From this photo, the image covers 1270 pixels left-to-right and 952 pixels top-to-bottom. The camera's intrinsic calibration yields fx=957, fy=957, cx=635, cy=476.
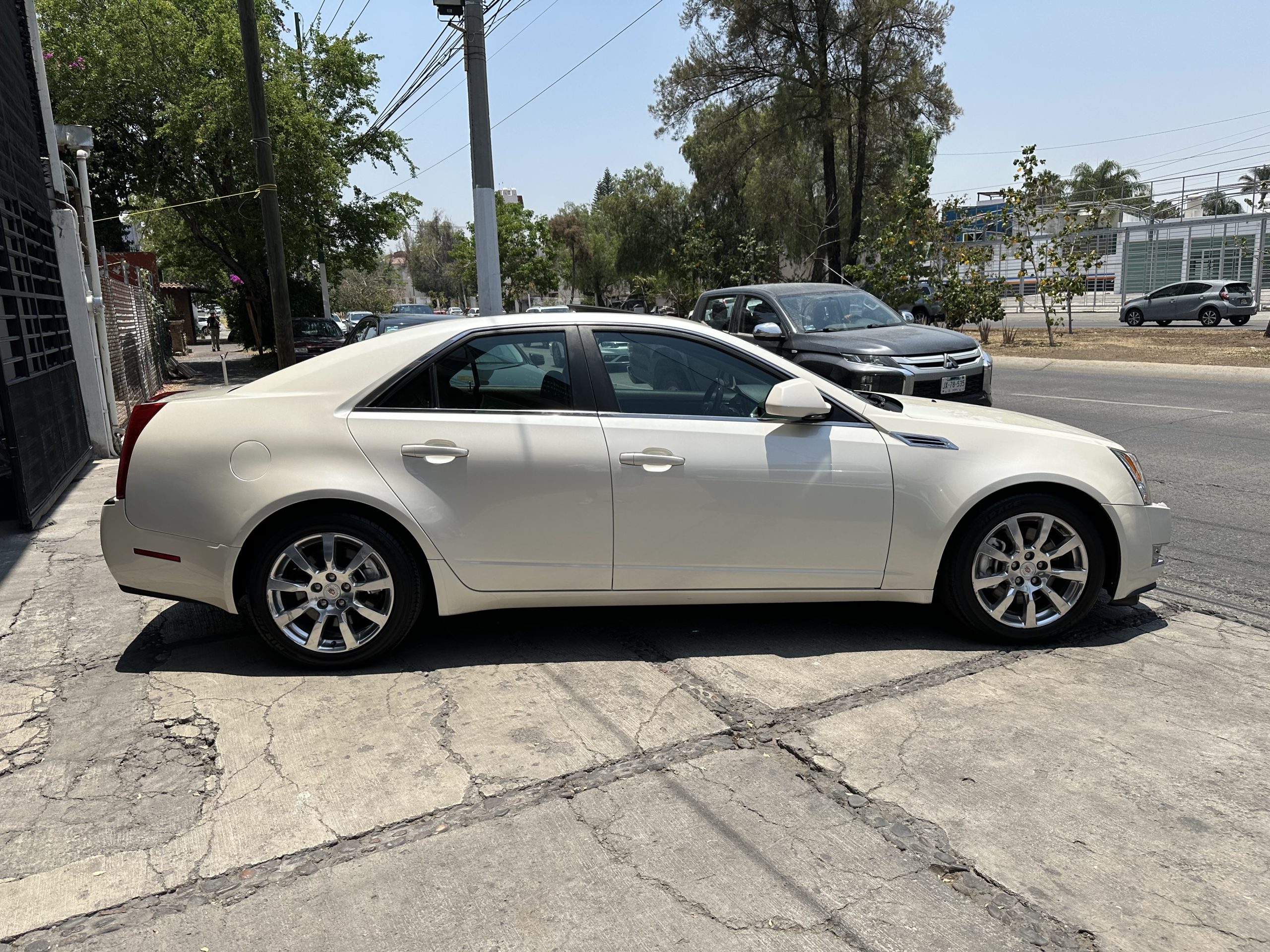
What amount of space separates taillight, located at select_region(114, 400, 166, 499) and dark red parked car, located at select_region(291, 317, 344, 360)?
62.7ft

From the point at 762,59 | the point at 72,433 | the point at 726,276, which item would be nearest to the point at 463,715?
the point at 72,433

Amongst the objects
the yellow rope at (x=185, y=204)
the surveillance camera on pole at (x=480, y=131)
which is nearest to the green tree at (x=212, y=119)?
the yellow rope at (x=185, y=204)

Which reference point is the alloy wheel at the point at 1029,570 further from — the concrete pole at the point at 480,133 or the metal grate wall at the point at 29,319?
the concrete pole at the point at 480,133

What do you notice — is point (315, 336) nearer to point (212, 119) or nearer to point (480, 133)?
point (212, 119)

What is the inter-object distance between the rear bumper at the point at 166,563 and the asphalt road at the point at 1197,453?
4.93 metres

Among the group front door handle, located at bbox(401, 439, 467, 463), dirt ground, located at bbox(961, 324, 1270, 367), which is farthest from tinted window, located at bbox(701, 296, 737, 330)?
dirt ground, located at bbox(961, 324, 1270, 367)

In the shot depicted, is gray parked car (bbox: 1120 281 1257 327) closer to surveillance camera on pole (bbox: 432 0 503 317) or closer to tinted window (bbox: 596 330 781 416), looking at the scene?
surveillance camera on pole (bbox: 432 0 503 317)

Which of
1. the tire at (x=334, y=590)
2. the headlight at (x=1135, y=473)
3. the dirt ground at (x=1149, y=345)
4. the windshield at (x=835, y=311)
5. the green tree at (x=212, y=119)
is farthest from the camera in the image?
the green tree at (x=212, y=119)

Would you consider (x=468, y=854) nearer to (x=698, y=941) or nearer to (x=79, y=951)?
(x=698, y=941)

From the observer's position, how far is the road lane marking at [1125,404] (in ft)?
39.9

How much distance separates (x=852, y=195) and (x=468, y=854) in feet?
116

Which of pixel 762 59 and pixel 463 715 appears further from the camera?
pixel 762 59

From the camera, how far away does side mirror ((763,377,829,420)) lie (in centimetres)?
427

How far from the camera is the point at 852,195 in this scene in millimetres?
35219
